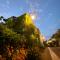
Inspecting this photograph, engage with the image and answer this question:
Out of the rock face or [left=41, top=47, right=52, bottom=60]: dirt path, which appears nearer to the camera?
the rock face

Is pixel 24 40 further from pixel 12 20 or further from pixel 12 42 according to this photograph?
pixel 12 20

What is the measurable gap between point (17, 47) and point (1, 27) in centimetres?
156

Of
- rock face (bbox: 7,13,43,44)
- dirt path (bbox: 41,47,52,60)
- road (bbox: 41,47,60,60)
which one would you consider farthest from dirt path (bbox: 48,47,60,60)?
rock face (bbox: 7,13,43,44)

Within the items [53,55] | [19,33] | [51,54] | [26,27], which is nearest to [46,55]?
[51,54]

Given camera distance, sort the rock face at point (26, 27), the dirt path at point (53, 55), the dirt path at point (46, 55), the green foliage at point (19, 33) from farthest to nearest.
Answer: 1. the dirt path at point (53, 55)
2. the dirt path at point (46, 55)
3. the rock face at point (26, 27)
4. the green foliage at point (19, 33)

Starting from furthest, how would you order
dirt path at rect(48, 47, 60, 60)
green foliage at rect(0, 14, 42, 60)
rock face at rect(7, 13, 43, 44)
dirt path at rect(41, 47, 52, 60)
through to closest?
1. dirt path at rect(48, 47, 60, 60)
2. dirt path at rect(41, 47, 52, 60)
3. rock face at rect(7, 13, 43, 44)
4. green foliage at rect(0, 14, 42, 60)

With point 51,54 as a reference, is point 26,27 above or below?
above

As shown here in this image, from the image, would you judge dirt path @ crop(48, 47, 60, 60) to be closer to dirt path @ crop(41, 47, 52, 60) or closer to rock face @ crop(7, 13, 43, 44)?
dirt path @ crop(41, 47, 52, 60)

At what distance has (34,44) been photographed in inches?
Answer: 481

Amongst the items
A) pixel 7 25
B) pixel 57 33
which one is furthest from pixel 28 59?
pixel 57 33

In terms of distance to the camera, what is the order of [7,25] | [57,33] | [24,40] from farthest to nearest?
[57,33], [7,25], [24,40]

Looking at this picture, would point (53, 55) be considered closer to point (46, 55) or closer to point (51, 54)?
point (51, 54)

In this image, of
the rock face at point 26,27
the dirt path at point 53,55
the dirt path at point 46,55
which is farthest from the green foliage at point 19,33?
the dirt path at point 53,55

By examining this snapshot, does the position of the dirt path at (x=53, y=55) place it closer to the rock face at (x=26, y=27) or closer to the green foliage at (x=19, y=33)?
the green foliage at (x=19, y=33)
